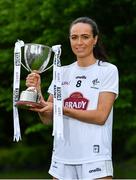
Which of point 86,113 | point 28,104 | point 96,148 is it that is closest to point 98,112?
point 86,113

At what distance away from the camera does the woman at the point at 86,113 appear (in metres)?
3.52

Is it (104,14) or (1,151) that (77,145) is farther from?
(1,151)

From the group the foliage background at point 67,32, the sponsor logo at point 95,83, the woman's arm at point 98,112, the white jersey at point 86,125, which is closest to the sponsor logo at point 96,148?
the white jersey at point 86,125

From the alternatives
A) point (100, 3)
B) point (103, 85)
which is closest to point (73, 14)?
point (100, 3)

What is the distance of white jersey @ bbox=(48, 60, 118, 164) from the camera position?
11.6 feet

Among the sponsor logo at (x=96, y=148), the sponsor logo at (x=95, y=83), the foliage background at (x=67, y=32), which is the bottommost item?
the sponsor logo at (x=96, y=148)

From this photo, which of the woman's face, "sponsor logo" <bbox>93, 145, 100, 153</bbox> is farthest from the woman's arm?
the woman's face

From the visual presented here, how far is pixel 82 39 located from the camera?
359cm

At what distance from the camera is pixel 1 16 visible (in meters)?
8.18

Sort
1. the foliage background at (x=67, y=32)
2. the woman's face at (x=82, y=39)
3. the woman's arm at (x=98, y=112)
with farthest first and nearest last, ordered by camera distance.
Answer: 1. the foliage background at (x=67, y=32)
2. the woman's face at (x=82, y=39)
3. the woman's arm at (x=98, y=112)

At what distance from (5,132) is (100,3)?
33.1 feet

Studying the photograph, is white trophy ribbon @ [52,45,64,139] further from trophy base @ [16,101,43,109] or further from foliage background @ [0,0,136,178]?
foliage background @ [0,0,136,178]

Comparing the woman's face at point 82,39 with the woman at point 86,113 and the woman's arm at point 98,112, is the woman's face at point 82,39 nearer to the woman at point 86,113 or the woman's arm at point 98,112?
the woman at point 86,113

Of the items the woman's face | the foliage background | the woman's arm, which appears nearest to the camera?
the woman's arm
